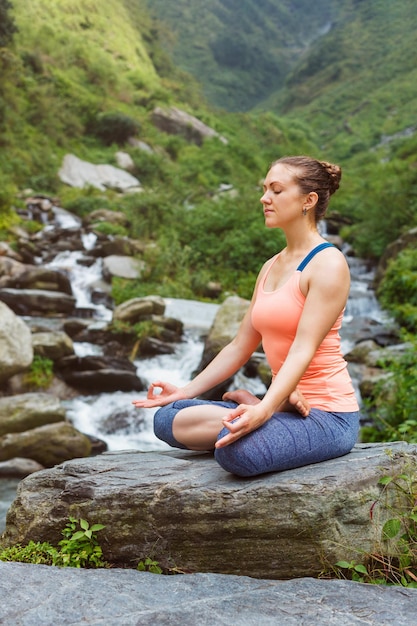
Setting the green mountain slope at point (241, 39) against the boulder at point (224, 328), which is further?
the green mountain slope at point (241, 39)

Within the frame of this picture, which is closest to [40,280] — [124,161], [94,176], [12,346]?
[12,346]

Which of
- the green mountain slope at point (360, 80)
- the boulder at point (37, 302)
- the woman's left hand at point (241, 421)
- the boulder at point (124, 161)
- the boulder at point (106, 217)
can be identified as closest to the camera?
the woman's left hand at point (241, 421)

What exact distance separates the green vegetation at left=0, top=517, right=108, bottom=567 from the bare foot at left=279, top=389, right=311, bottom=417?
3.25 feet

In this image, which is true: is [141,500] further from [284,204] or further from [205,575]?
[284,204]

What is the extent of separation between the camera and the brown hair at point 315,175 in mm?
2801

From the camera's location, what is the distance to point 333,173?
2848 millimetres

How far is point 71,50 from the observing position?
3725 cm

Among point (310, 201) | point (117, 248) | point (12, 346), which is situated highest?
point (117, 248)

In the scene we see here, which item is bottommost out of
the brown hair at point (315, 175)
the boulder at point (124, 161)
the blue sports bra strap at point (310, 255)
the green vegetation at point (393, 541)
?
the green vegetation at point (393, 541)

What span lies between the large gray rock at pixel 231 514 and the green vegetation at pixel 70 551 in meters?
0.05

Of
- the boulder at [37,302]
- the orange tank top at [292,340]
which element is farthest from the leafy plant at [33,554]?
the boulder at [37,302]

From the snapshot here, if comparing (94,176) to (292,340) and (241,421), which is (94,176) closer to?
(292,340)

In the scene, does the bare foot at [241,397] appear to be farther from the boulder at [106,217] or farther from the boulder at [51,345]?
the boulder at [106,217]

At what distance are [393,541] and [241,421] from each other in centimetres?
90
